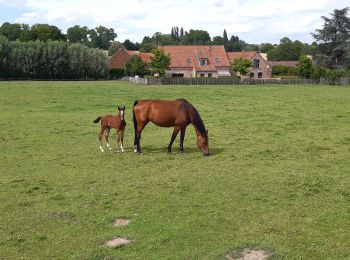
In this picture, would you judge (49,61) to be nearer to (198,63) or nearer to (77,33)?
(198,63)

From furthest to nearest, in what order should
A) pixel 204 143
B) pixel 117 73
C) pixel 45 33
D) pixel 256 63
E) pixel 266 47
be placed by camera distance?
pixel 266 47, pixel 45 33, pixel 256 63, pixel 117 73, pixel 204 143

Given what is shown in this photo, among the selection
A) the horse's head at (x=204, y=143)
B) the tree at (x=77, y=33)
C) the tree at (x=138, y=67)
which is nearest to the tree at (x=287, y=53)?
the tree at (x=138, y=67)

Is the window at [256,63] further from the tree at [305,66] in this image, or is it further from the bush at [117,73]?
the bush at [117,73]

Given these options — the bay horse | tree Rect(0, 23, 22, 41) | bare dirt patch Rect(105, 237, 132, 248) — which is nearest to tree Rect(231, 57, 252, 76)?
the bay horse

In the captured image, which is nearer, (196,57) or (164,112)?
(164,112)

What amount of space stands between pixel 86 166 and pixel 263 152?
226 inches

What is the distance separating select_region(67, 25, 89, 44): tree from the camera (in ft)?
641

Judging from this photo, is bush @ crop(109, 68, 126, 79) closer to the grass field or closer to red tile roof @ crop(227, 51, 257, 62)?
red tile roof @ crop(227, 51, 257, 62)

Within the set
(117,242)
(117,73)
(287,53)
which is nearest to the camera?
(117,242)

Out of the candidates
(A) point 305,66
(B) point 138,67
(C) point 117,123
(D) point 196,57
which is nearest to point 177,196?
(C) point 117,123

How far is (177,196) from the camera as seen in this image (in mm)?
9883

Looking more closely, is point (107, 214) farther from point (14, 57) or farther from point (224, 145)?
point (14, 57)

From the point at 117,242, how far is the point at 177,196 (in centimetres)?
276

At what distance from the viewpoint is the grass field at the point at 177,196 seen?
7211 mm
